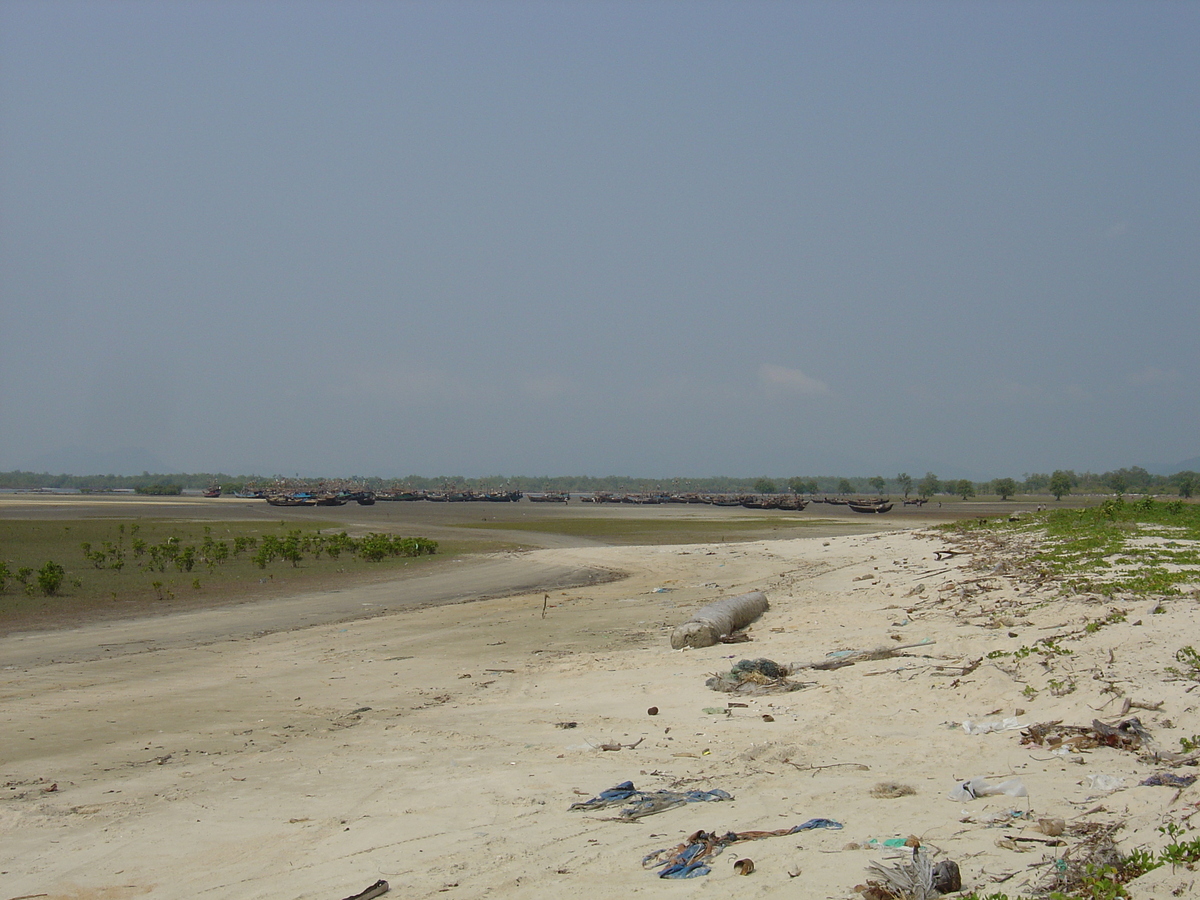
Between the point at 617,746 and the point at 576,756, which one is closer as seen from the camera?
the point at 576,756

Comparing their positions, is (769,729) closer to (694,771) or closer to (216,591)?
(694,771)

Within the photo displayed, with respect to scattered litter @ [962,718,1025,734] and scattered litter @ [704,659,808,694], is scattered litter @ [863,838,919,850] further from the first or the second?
scattered litter @ [704,659,808,694]

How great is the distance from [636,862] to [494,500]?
5154 inches

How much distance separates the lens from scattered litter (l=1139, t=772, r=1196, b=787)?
213 inches

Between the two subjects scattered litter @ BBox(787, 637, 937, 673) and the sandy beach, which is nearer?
the sandy beach

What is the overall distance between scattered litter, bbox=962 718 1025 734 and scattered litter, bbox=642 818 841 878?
96.2 inches

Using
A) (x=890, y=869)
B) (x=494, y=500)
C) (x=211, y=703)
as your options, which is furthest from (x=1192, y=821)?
(x=494, y=500)

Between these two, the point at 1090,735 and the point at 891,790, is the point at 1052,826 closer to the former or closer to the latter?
the point at 891,790

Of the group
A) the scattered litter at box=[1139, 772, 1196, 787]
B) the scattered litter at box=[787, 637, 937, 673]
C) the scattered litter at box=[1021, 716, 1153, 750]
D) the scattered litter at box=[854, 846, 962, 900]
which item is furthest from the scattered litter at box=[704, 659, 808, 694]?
the scattered litter at box=[854, 846, 962, 900]

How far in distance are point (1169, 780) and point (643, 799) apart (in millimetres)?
3581

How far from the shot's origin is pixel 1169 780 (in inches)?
217

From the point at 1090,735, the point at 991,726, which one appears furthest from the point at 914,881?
the point at 991,726

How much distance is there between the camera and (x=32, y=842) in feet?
20.4

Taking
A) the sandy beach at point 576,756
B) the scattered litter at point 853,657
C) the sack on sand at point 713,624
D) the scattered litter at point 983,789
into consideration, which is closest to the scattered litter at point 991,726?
the sandy beach at point 576,756
